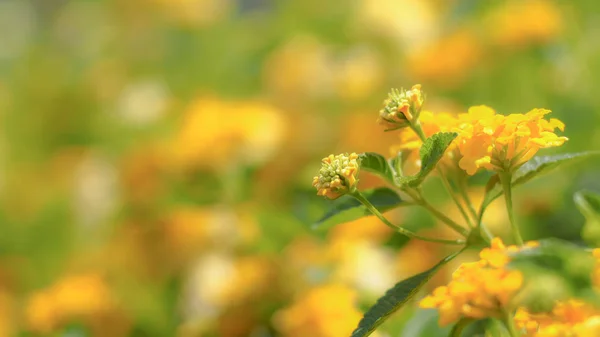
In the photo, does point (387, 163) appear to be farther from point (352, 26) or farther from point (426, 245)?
point (352, 26)

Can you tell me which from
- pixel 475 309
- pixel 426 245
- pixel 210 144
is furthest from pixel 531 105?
pixel 475 309

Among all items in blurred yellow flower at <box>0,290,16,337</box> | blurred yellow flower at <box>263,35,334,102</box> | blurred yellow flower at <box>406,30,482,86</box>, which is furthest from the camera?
blurred yellow flower at <box>263,35,334,102</box>

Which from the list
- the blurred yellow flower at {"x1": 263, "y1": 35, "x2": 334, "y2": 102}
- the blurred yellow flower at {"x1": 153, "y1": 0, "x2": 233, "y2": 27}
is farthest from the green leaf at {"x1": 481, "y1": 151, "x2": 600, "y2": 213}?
the blurred yellow flower at {"x1": 153, "y1": 0, "x2": 233, "y2": 27}

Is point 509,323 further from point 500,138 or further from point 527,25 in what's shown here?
point 527,25

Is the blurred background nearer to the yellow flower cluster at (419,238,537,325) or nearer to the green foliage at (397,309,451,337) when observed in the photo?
the green foliage at (397,309,451,337)

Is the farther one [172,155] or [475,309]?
[172,155]

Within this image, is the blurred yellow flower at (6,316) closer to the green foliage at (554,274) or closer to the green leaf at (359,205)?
A: the green leaf at (359,205)

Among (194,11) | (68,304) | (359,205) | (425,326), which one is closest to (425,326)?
(425,326)
